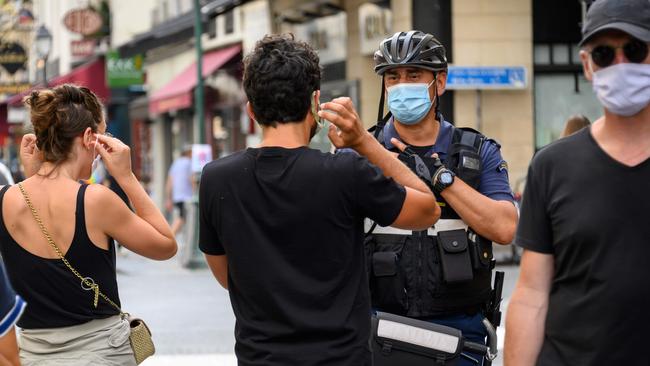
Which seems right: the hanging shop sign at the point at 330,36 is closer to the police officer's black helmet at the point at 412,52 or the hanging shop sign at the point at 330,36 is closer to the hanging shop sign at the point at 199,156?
the hanging shop sign at the point at 199,156

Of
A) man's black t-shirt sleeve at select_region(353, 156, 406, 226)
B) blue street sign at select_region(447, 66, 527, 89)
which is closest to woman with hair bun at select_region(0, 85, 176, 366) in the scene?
man's black t-shirt sleeve at select_region(353, 156, 406, 226)

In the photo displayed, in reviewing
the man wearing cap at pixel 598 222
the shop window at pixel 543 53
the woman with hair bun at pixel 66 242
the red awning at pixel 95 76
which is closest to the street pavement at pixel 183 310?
the shop window at pixel 543 53

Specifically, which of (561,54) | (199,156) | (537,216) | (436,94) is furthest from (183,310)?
(537,216)

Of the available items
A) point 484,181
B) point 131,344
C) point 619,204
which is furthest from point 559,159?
point 131,344

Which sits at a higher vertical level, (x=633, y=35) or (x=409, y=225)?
(x=633, y=35)

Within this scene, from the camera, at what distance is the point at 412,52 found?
505 cm

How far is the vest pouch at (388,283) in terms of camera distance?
4770 millimetres

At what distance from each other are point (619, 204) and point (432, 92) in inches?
68.6

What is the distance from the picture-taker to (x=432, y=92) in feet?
16.7

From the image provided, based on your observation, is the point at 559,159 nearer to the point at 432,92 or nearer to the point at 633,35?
the point at 633,35

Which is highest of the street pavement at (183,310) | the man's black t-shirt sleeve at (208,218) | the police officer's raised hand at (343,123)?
the police officer's raised hand at (343,123)

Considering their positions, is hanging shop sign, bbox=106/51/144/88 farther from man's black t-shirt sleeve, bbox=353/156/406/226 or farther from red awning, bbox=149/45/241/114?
man's black t-shirt sleeve, bbox=353/156/406/226

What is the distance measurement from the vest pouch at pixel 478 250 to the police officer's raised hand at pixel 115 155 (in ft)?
4.17

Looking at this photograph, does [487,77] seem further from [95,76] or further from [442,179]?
[95,76]
